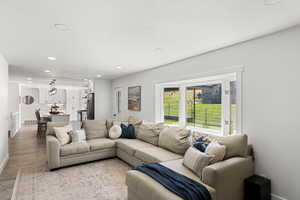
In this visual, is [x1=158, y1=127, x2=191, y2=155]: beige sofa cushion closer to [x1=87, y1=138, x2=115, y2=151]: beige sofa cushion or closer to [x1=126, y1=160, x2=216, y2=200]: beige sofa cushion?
[x1=126, y1=160, x2=216, y2=200]: beige sofa cushion

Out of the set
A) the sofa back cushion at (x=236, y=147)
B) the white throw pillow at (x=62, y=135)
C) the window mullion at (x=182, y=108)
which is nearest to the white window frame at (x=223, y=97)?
the window mullion at (x=182, y=108)

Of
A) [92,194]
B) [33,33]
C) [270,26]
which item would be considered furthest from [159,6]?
[92,194]

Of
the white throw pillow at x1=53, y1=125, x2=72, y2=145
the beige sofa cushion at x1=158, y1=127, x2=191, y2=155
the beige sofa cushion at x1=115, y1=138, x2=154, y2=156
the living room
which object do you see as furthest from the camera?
the white throw pillow at x1=53, y1=125, x2=72, y2=145

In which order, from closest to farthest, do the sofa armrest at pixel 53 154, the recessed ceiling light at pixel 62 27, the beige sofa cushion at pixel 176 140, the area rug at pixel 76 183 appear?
1. the recessed ceiling light at pixel 62 27
2. the area rug at pixel 76 183
3. the beige sofa cushion at pixel 176 140
4. the sofa armrest at pixel 53 154

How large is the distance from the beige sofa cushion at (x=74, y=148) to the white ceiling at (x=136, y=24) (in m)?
2.01

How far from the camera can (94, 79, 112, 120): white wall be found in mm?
7055

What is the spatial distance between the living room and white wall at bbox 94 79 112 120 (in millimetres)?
2743

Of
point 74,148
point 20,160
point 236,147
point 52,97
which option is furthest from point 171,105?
point 52,97

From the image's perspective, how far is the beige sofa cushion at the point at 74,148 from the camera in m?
3.51

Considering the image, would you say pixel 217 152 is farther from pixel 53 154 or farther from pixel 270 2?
pixel 53 154

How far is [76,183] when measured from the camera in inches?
114

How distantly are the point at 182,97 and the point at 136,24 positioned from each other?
8.36 ft

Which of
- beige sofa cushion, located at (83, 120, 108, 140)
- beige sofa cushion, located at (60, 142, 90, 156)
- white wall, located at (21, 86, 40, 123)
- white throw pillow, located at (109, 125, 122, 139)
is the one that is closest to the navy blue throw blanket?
beige sofa cushion, located at (60, 142, 90, 156)

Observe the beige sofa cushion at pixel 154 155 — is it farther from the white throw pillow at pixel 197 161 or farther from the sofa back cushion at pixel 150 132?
the white throw pillow at pixel 197 161
